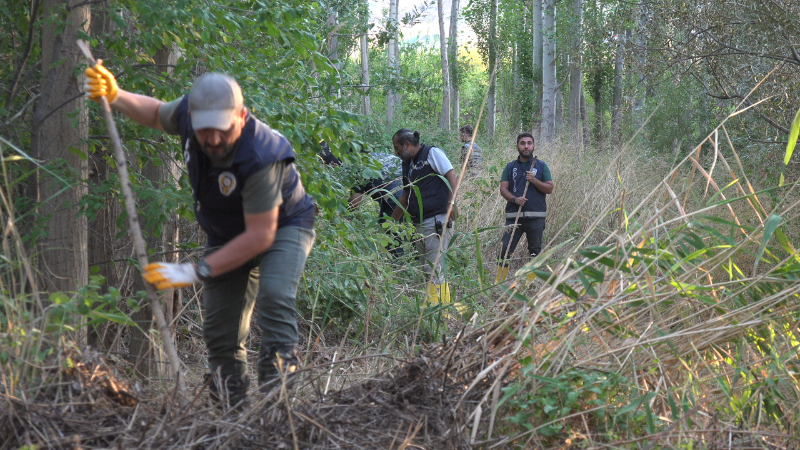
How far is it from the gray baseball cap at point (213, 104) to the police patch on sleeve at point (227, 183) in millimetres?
217

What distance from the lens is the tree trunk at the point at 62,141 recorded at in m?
3.21

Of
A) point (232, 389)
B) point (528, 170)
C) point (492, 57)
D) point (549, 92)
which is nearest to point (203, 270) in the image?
point (232, 389)

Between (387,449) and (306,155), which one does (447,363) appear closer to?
(387,449)

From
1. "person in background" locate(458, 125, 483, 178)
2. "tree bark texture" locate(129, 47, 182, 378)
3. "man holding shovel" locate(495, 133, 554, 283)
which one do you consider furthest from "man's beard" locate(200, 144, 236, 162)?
"person in background" locate(458, 125, 483, 178)

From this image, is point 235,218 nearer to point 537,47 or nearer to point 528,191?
point 528,191

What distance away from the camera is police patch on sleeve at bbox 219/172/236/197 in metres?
2.67

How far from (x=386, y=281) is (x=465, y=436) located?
2.55m

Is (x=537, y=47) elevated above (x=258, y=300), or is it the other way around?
(x=537, y=47)

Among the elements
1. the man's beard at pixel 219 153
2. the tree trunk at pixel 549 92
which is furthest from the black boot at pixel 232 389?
the tree trunk at pixel 549 92

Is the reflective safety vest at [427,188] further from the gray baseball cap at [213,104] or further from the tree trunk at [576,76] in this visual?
the tree trunk at [576,76]

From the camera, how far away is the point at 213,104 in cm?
252

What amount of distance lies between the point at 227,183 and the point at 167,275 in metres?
0.42

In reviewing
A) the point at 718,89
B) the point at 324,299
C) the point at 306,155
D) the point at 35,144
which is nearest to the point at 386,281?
the point at 324,299

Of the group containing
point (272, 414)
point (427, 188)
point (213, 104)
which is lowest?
point (272, 414)
